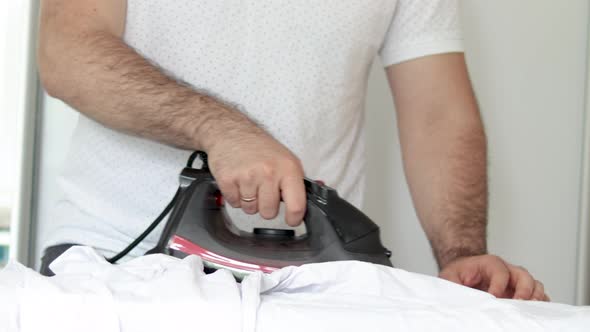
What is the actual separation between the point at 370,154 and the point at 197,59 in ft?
2.02

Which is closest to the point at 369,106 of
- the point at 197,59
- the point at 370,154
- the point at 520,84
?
the point at 370,154

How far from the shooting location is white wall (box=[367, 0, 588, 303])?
1.74 meters

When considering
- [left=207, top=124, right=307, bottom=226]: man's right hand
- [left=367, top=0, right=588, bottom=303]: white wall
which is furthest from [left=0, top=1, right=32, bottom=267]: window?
[left=207, top=124, right=307, bottom=226]: man's right hand

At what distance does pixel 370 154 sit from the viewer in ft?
5.68

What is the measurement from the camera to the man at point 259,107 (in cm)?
99

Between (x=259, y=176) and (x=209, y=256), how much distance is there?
135mm

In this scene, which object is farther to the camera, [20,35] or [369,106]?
[369,106]

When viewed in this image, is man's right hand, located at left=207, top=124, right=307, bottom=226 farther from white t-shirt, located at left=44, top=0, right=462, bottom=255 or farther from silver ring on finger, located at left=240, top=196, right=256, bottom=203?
white t-shirt, located at left=44, top=0, right=462, bottom=255

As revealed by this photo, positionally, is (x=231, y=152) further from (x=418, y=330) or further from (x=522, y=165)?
(x=522, y=165)

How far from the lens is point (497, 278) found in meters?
1.04

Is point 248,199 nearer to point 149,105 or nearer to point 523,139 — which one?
point 149,105

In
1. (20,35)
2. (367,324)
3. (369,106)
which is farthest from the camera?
(369,106)

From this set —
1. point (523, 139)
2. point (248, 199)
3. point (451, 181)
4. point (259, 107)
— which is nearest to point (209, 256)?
point (248, 199)

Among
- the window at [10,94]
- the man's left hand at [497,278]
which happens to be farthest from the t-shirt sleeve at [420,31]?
the window at [10,94]
